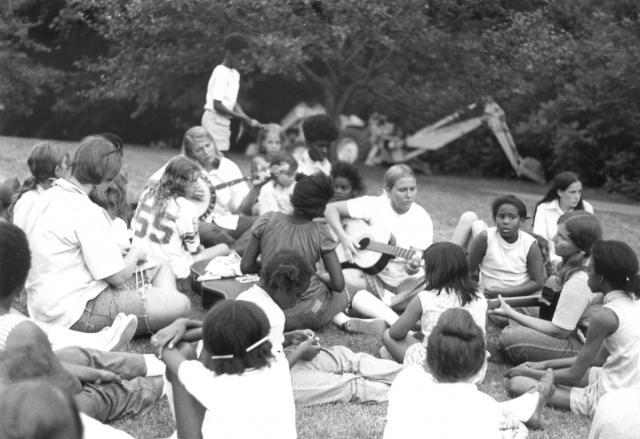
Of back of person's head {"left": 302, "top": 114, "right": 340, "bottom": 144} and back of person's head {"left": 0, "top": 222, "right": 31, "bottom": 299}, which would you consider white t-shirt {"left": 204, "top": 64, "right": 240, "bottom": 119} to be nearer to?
back of person's head {"left": 302, "top": 114, "right": 340, "bottom": 144}

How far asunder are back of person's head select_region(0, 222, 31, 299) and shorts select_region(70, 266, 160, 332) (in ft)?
3.61

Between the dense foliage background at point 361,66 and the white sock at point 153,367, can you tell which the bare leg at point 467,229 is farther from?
the dense foliage background at point 361,66

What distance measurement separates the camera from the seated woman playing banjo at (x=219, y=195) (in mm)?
7492

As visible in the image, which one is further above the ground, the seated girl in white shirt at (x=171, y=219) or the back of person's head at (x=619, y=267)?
the back of person's head at (x=619, y=267)

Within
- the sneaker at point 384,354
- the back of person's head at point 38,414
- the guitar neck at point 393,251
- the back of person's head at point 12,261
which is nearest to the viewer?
the back of person's head at point 38,414

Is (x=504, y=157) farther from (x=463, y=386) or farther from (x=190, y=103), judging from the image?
(x=463, y=386)

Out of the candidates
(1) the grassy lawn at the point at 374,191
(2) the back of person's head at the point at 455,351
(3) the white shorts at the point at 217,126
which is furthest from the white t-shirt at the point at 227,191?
(2) the back of person's head at the point at 455,351

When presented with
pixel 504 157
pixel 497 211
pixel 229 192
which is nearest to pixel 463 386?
Answer: pixel 497 211

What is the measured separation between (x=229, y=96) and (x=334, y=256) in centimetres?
481

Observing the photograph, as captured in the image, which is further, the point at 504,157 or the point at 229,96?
the point at 504,157

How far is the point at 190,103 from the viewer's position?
16.8m

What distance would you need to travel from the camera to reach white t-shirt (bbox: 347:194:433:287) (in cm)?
687

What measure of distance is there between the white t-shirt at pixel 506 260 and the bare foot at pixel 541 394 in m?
1.59

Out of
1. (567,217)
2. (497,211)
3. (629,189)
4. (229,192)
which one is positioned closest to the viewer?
(567,217)
